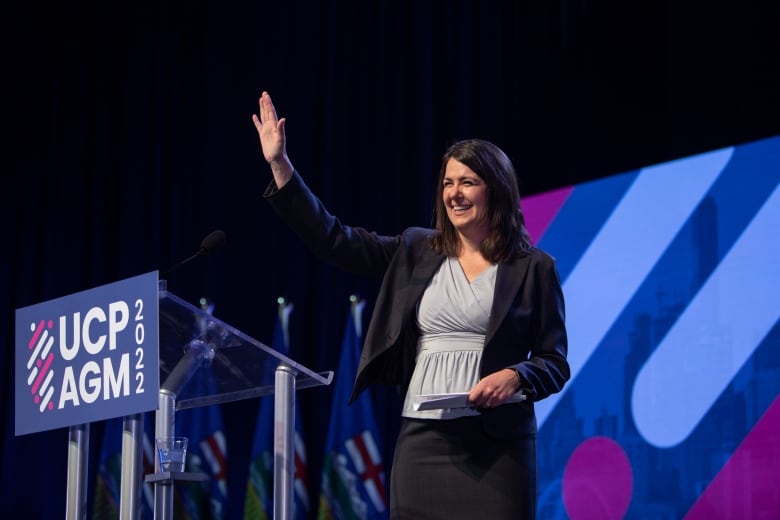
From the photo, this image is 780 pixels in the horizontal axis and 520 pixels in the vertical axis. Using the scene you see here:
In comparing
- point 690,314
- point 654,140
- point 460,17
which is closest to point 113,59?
point 460,17

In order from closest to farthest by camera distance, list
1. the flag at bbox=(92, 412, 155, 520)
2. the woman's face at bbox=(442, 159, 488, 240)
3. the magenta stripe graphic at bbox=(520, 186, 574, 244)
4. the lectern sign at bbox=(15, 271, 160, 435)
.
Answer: the lectern sign at bbox=(15, 271, 160, 435) < the woman's face at bbox=(442, 159, 488, 240) < the magenta stripe graphic at bbox=(520, 186, 574, 244) < the flag at bbox=(92, 412, 155, 520)

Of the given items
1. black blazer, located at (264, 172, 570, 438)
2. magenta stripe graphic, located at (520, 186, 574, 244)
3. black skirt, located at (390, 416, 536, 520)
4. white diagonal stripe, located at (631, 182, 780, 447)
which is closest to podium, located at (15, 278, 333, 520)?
black blazer, located at (264, 172, 570, 438)

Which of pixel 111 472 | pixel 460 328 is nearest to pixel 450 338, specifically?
pixel 460 328

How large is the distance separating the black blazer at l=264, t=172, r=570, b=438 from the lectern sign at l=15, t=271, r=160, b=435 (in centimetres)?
34

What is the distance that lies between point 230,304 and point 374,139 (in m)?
1.13

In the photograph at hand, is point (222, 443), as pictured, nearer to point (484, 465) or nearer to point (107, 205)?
point (107, 205)

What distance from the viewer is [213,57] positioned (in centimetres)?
566

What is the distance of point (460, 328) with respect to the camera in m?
2.07

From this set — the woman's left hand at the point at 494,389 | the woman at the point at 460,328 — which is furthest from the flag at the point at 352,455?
the woman's left hand at the point at 494,389

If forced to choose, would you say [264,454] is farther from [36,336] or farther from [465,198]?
[465,198]

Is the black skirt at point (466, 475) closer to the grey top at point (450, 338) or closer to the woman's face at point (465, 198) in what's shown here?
the grey top at point (450, 338)

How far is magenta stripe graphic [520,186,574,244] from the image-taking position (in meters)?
4.20

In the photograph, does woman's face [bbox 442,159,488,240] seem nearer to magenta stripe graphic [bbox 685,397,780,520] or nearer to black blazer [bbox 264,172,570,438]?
black blazer [bbox 264,172,570,438]

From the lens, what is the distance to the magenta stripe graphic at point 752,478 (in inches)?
138
